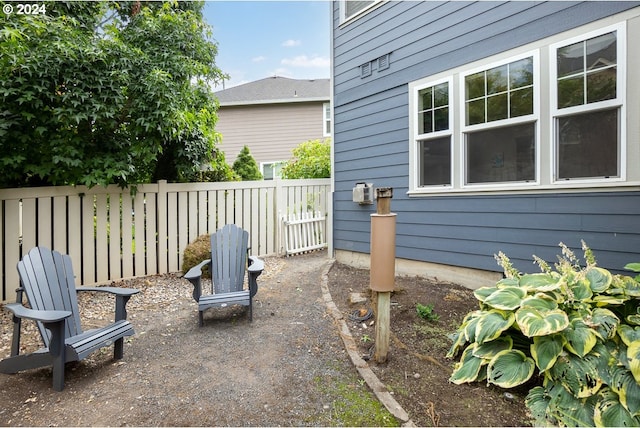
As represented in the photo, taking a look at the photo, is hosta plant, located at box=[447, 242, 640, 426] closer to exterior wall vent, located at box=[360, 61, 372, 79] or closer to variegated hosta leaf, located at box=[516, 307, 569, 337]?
variegated hosta leaf, located at box=[516, 307, 569, 337]

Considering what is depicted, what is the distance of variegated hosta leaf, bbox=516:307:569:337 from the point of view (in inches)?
78.4

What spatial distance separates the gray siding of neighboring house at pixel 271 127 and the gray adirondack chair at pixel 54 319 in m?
11.4

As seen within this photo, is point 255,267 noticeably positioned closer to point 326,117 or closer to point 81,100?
point 81,100

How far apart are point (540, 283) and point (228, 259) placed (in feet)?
10.1

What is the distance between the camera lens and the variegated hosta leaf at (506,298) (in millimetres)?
2299

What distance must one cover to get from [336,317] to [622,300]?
7.45ft

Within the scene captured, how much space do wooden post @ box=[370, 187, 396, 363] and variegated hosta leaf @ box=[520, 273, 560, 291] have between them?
0.97 metres

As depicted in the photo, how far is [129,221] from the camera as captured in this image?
5098 millimetres

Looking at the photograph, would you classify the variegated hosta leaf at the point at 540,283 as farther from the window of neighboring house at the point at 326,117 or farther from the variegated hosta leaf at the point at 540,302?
the window of neighboring house at the point at 326,117

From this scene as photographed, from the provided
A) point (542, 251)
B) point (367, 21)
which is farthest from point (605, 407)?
point (367, 21)

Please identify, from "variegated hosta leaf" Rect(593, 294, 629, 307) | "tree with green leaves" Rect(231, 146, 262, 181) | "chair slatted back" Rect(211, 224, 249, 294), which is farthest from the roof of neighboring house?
"variegated hosta leaf" Rect(593, 294, 629, 307)

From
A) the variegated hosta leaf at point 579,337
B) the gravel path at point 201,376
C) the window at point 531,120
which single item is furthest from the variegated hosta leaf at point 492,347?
the window at point 531,120

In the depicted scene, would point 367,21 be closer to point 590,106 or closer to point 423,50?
point 423,50

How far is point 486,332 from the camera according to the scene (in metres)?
2.26
